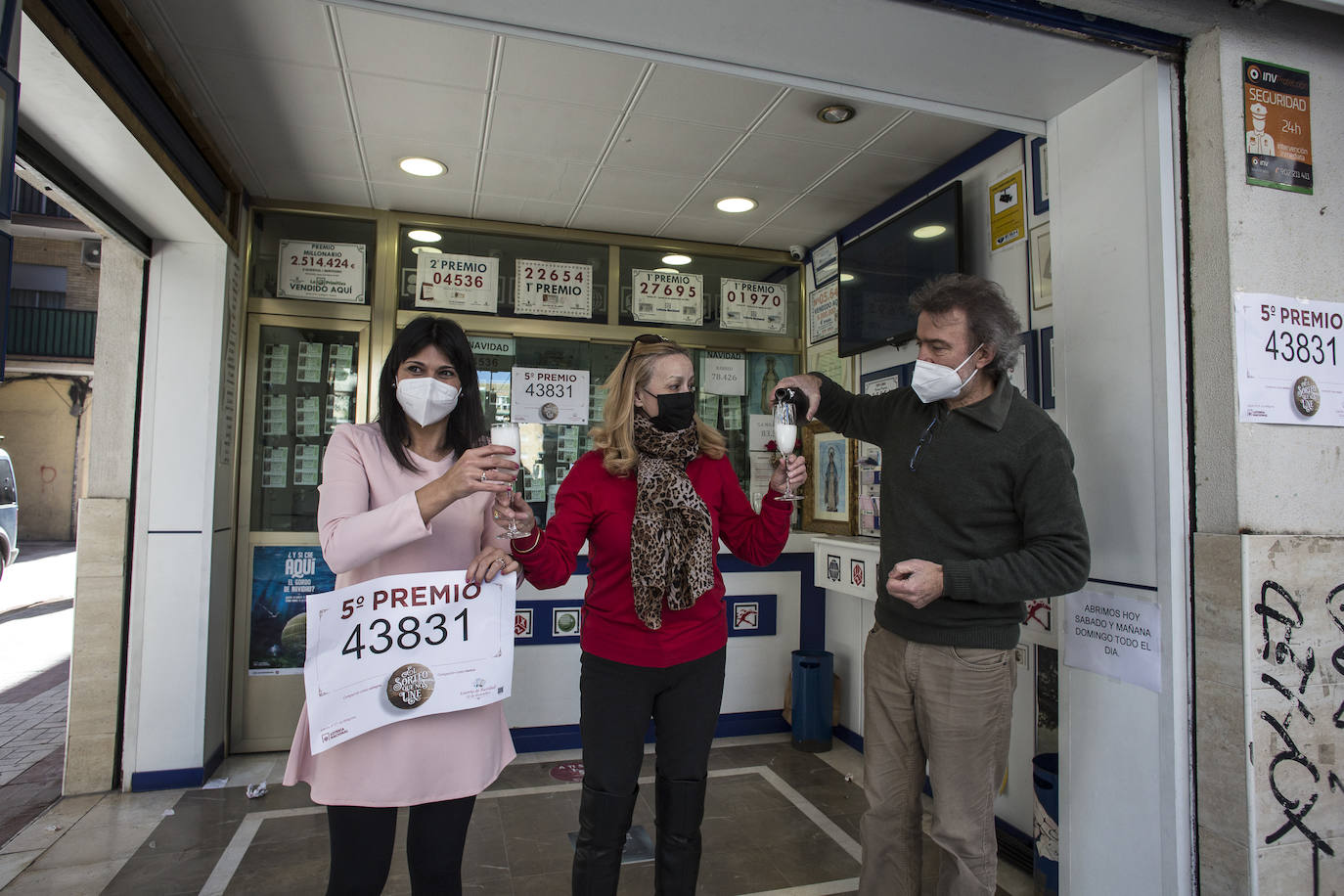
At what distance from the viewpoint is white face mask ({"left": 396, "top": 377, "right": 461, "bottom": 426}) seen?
1.62 meters

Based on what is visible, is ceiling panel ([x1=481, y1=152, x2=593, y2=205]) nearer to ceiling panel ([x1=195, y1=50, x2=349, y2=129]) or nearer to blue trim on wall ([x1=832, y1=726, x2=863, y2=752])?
ceiling panel ([x1=195, y1=50, x2=349, y2=129])

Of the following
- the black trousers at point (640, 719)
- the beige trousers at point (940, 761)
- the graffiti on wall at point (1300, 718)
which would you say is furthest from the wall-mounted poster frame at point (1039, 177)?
the black trousers at point (640, 719)

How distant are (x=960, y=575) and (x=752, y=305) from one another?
10.9 ft

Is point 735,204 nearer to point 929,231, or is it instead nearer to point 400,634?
point 929,231

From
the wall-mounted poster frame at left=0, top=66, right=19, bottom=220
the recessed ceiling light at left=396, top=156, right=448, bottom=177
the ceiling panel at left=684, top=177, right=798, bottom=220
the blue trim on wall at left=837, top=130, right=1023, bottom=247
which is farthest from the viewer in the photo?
the ceiling panel at left=684, top=177, right=798, bottom=220

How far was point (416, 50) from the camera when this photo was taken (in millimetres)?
2645

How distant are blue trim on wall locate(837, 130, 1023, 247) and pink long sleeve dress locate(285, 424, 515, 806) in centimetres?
264

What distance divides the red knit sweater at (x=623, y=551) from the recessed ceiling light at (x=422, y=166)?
224 cm

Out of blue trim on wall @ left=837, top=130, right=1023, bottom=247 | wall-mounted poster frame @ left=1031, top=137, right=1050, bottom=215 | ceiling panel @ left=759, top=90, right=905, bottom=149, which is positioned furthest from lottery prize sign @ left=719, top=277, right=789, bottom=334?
wall-mounted poster frame @ left=1031, top=137, right=1050, bottom=215

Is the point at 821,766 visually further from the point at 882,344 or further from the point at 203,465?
the point at 203,465

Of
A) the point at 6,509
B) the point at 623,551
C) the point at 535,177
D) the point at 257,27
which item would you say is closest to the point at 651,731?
the point at 623,551

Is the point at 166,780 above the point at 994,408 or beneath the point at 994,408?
beneath

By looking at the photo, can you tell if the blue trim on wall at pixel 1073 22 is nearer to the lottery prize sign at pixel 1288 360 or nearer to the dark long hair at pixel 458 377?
the lottery prize sign at pixel 1288 360

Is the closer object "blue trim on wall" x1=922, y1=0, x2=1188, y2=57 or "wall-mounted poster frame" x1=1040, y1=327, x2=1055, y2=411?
"blue trim on wall" x1=922, y1=0, x2=1188, y2=57
